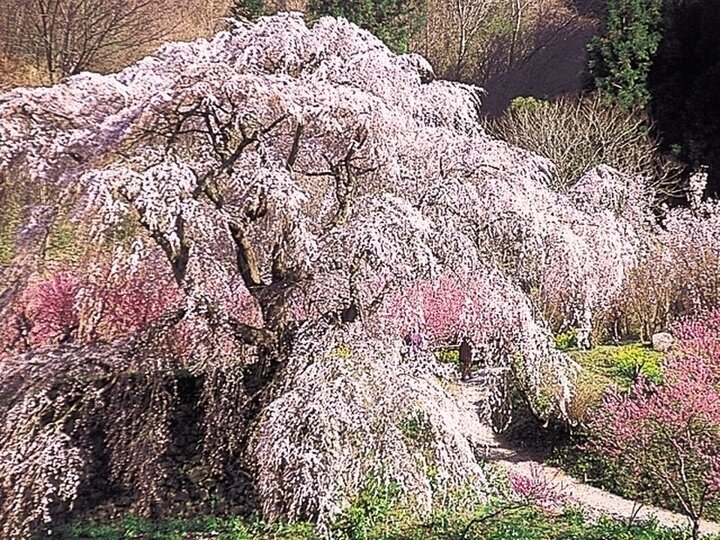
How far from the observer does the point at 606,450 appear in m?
5.39

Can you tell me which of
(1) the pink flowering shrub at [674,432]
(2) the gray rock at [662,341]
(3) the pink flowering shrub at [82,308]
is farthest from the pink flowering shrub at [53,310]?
(2) the gray rock at [662,341]

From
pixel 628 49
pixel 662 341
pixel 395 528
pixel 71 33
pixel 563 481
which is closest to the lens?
pixel 395 528

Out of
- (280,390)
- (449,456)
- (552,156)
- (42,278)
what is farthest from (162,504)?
(552,156)

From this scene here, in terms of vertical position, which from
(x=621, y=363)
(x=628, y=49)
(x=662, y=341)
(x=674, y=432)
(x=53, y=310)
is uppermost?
(x=628, y=49)

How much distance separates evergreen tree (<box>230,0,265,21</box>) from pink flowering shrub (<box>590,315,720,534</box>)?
1076 cm

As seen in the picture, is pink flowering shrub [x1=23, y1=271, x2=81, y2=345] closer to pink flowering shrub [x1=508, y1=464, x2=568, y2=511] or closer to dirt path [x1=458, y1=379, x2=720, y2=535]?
dirt path [x1=458, y1=379, x2=720, y2=535]

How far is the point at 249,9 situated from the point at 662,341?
393 inches

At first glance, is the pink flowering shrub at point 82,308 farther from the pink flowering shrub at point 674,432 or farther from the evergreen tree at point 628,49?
the evergreen tree at point 628,49

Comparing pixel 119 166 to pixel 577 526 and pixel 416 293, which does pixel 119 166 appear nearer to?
pixel 416 293

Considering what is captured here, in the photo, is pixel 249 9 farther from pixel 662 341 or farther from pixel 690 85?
pixel 662 341

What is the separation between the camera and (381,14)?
46.9 ft

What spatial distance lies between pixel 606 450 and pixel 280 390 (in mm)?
2612

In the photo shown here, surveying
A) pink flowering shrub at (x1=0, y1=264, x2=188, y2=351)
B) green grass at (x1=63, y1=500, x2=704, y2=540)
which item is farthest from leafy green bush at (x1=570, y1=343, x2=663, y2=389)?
pink flowering shrub at (x1=0, y1=264, x2=188, y2=351)

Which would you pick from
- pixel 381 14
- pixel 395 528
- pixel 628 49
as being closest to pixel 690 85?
pixel 628 49
